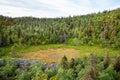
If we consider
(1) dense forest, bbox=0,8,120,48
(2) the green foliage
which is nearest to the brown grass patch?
(1) dense forest, bbox=0,8,120,48

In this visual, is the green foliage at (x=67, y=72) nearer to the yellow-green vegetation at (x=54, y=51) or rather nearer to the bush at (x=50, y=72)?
the bush at (x=50, y=72)

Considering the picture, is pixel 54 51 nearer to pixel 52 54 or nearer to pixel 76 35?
pixel 52 54

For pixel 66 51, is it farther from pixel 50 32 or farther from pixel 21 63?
pixel 21 63

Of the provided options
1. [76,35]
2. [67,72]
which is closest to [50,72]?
[67,72]

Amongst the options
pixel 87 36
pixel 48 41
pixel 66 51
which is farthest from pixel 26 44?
pixel 87 36

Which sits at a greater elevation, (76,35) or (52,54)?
(76,35)

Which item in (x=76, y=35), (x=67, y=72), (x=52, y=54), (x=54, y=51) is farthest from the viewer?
(x=76, y=35)

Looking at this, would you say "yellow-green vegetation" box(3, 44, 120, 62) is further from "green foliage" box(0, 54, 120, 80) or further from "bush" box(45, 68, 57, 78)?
"bush" box(45, 68, 57, 78)
